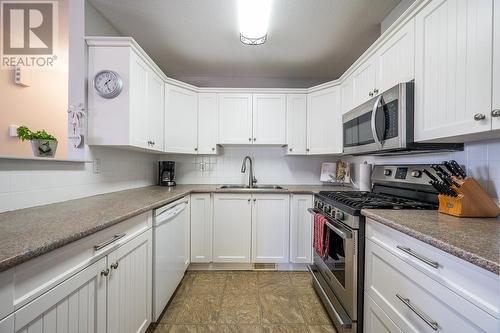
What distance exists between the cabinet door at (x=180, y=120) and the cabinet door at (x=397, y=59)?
6.64 ft

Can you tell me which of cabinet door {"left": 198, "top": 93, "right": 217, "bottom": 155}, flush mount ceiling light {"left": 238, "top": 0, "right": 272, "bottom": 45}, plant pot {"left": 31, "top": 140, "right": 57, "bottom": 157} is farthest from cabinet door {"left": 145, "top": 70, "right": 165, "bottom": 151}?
flush mount ceiling light {"left": 238, "top": 0, "right": 272, "bottom": 45}

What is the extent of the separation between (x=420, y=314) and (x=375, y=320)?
0.43 meters

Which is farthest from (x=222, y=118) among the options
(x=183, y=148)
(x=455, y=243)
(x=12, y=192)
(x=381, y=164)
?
(x=455, y=243)

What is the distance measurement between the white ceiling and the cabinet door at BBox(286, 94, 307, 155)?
1.53 feet

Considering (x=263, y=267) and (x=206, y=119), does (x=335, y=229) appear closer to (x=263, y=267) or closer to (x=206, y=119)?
(x=263, y=267)

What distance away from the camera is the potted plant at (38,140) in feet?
4.71

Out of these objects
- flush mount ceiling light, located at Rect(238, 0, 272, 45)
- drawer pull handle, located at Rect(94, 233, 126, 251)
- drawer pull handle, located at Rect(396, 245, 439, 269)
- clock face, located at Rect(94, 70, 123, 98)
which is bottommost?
drawer pull handle, located at Rect(94, 233, 126, 251)

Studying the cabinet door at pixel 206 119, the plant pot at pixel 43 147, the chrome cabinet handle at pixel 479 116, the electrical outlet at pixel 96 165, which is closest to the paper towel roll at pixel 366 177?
the chrome cabinet handle at pixel 479 116

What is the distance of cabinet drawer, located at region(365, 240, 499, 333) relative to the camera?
698 mm

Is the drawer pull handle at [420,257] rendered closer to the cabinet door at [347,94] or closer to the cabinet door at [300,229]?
the cabinet door at [300,229]

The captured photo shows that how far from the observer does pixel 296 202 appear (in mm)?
2549

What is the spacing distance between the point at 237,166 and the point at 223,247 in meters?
1.11

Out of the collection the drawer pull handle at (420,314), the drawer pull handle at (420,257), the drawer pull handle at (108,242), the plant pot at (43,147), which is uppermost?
the plant pot at (43,147)

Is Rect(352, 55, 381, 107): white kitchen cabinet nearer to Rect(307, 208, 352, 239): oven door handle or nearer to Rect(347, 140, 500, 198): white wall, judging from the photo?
Rect(347, 140, 500, 198): white wall
